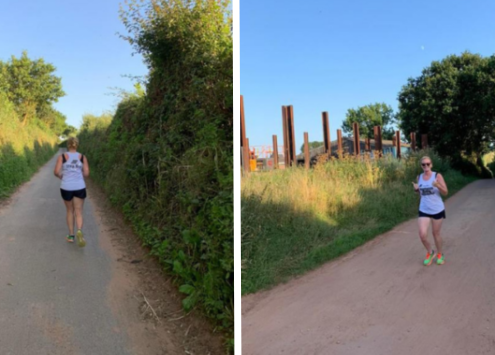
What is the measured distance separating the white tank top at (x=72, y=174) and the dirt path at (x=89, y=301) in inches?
23.1

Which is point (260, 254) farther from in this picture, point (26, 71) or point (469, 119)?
point (26, 71)

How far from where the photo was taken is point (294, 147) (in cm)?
500

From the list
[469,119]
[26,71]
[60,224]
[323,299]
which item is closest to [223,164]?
[323,299]

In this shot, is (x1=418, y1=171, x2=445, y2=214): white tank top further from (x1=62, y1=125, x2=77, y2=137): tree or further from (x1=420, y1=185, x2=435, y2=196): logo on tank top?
(x1=62, y1=125, x2=77, y2=137): tree

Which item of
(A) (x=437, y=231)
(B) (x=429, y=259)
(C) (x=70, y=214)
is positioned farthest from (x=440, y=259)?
(C) (x=70, y=214)

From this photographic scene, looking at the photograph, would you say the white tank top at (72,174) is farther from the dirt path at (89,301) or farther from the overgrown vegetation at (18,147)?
the overgrown vegetation at (18,147)

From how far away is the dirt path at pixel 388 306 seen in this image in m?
2.20

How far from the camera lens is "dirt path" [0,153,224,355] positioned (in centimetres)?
222

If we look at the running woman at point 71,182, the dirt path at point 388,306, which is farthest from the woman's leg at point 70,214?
the dirt path at point 388,306

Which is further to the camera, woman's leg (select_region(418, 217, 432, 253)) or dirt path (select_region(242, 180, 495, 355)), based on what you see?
woman's leg (select_region(418, 217, 432, 253))

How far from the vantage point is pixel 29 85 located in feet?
27.8

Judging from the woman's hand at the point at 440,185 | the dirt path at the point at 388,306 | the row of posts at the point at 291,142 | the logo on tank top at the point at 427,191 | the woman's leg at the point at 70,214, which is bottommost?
the dirt path at the point at 388,306

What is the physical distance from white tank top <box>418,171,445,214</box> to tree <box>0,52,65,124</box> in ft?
16.9

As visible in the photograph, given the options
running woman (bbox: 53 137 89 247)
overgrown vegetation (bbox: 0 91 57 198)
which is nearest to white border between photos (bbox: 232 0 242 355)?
running woman (bbox: 53 137 89 247)
